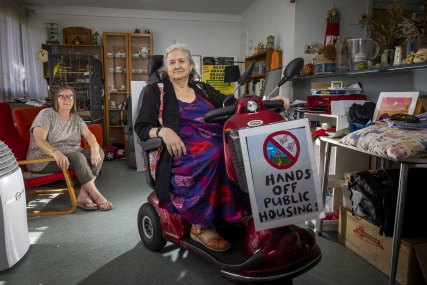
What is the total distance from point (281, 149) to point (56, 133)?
2178 mm

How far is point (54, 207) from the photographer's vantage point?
2.83m

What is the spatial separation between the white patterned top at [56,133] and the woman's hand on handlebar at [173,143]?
60.8 inches

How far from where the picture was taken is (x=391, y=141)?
1.53m

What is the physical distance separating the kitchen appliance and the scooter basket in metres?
1.79

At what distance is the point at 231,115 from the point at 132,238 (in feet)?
4.02

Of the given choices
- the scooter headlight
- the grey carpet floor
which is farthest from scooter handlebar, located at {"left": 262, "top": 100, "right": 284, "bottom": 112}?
the grey carpet floor

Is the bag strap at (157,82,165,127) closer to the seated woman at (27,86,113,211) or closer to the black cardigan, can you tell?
the black cardigan

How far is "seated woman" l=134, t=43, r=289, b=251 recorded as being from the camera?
1554mm

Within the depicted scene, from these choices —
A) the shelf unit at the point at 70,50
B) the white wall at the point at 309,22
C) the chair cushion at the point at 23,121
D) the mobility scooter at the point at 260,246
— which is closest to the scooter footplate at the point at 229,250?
the mobility scooter at the point at 260,246

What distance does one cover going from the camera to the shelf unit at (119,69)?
5.55 metres

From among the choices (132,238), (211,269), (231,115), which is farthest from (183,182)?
(132,238)

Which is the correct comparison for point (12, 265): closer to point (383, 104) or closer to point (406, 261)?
point (406, 261)

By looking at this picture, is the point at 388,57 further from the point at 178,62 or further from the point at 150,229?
the point at 150,229

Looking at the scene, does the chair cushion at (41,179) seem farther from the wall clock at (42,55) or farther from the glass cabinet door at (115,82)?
the wall clock at (42,55)
